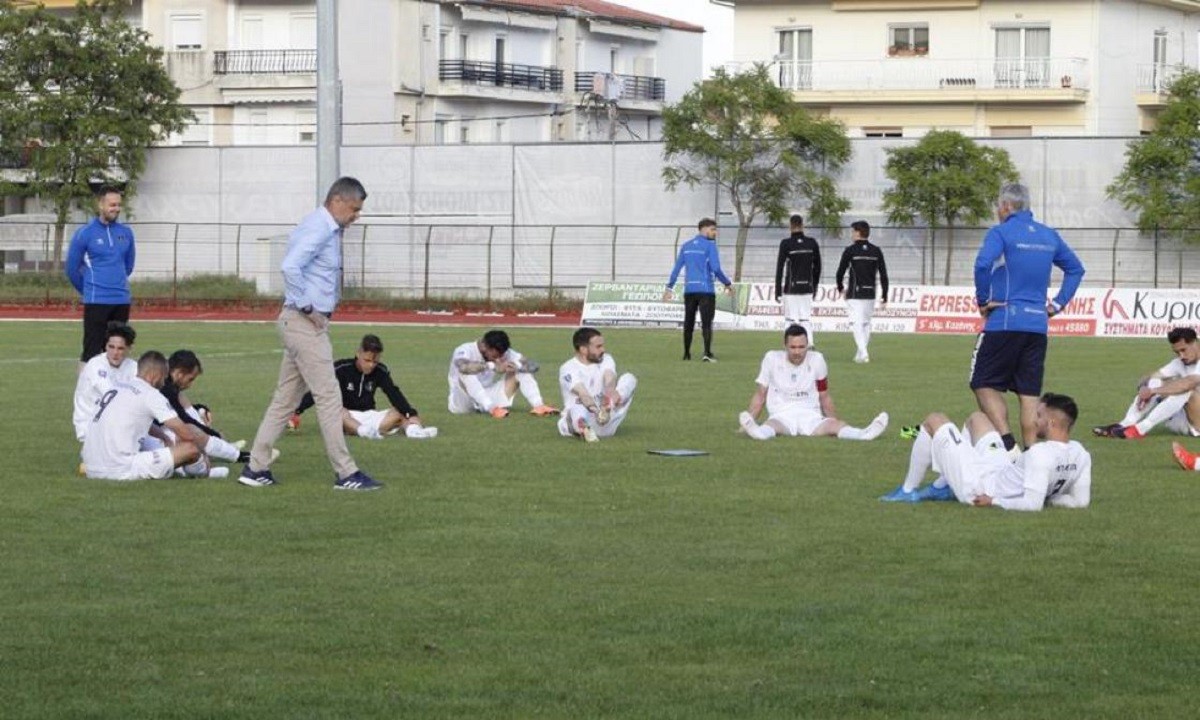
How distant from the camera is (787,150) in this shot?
58.7 meters

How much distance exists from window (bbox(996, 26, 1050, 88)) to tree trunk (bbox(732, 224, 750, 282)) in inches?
502

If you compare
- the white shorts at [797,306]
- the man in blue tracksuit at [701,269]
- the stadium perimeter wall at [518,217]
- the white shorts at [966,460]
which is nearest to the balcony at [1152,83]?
the stadium perimeter wall at [518,217]

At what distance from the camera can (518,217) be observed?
62812 mm

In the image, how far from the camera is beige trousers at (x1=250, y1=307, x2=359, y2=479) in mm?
13883

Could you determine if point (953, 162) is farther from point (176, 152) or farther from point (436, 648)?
point (436, 648)

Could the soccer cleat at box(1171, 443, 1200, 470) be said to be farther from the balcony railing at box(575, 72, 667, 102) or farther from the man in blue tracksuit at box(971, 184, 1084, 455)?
the balcony railing at box(575, 72, 667, 102)

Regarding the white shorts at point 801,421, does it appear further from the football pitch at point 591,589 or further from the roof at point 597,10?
the roof at point 597,10

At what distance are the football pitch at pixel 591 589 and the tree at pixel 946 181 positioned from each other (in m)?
38.1

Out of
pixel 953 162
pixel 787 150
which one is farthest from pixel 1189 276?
pixel 787 150

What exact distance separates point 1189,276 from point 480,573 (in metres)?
45.0

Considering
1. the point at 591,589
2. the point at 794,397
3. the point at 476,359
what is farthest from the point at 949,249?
the point at 591,589

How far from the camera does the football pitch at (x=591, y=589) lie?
7.92 metres

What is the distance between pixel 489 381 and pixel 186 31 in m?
54.7

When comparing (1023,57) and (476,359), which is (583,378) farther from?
(1023,57)
